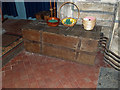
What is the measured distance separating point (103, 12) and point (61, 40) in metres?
1.37

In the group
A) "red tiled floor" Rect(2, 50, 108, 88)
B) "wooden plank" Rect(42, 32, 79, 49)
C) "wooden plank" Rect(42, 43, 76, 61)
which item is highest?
"wooden plank" Rect(42, 32, 79, 49)

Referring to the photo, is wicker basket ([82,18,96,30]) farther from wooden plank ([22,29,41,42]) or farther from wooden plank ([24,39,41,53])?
wooden plank ([24,39,41,53])

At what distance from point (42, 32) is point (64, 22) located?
68 cm

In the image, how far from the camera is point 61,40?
288 centimetres

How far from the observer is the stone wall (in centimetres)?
291

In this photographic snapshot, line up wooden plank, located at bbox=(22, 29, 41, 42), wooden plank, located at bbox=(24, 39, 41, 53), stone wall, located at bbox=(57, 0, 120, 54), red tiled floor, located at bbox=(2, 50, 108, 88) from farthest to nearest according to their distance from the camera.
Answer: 1. wooden plank, located at bbox=(24, 39, 41, 53)
2. wooden plank, located at bbox=(22, 29, 41, 42)
3. stone wall, located at bbox=(57, 0, 120, 54)
4. red tiled floor, located at bbox=(2, 50, 108, 88)

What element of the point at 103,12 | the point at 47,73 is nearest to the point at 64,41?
the point at 47,73

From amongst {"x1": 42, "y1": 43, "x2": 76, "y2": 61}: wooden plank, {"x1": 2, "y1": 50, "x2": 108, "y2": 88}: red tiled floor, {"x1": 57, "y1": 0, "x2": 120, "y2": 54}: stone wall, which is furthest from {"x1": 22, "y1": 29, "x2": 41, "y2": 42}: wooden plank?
{"x1": 57, "y1": 0, "x2": 120, "y2": 54}: stone wall

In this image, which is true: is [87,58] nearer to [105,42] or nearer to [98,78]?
[98,78]

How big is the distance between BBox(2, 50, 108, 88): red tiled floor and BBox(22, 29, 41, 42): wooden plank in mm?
534

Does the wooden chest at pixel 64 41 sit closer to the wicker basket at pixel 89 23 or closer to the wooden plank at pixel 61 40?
the wooden plank at pixel 61 40

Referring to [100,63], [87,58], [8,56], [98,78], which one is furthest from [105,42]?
[8,56]

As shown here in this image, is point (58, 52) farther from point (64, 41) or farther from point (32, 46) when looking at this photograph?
point (32, 46)

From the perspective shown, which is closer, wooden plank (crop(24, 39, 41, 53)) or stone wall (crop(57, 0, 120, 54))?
stone wall (crop(57, 0, 120, 54))
